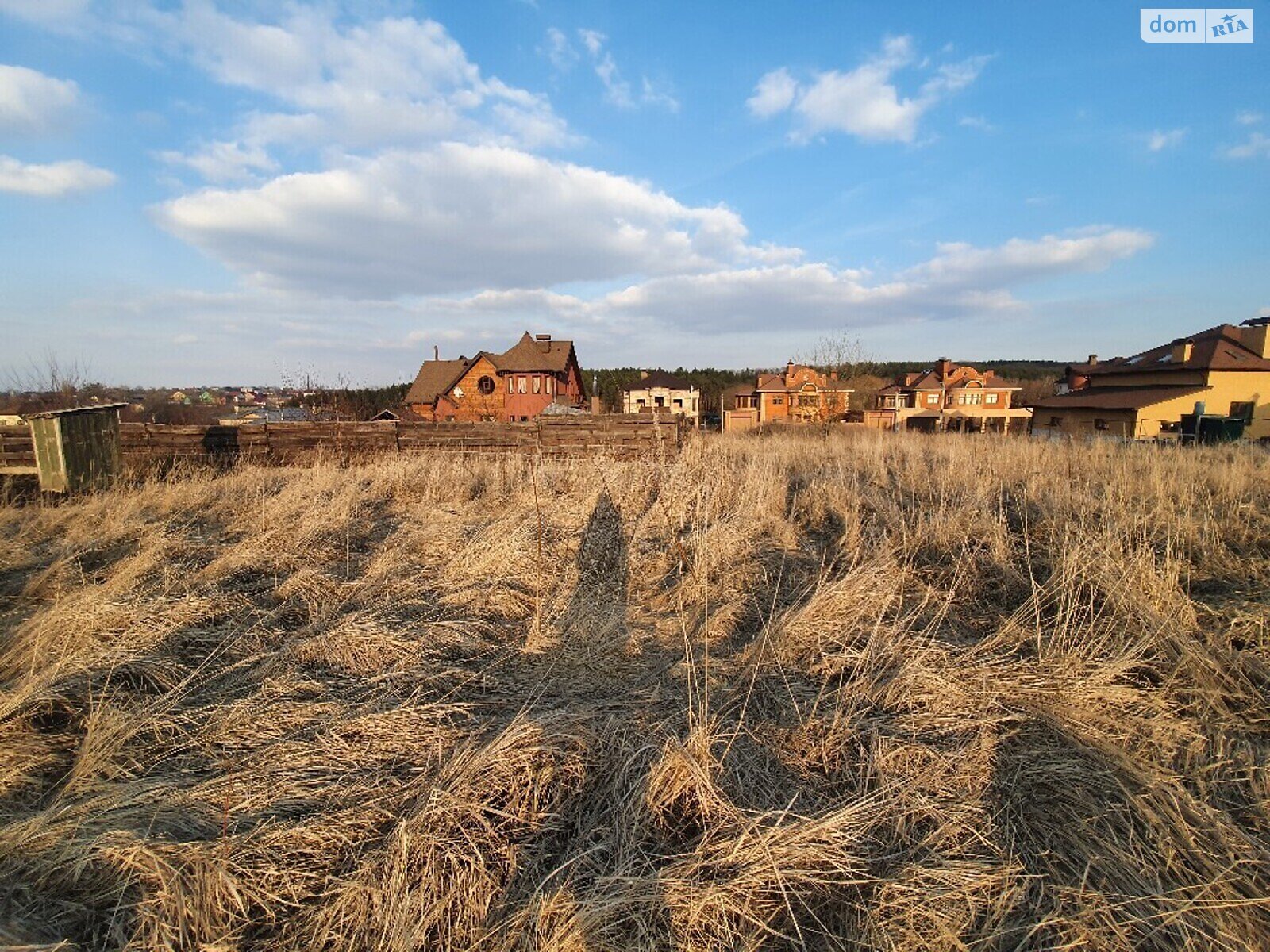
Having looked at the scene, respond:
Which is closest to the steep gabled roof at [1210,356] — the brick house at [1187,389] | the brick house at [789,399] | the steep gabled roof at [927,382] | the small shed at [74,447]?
the brick house at [1187,389]

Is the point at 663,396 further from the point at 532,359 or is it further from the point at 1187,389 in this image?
the point at 1187,389

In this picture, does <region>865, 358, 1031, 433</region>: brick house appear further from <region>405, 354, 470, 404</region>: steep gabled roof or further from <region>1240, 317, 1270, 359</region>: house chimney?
<region>405, 354, 470, 404</region>: steep gabled roof

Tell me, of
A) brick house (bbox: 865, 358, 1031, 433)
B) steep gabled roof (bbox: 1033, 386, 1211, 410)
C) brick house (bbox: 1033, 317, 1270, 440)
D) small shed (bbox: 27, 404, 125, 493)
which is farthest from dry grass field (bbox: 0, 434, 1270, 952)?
brick house (bbox: 865, 358, 1031, 433)

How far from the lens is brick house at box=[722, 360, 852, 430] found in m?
29.1

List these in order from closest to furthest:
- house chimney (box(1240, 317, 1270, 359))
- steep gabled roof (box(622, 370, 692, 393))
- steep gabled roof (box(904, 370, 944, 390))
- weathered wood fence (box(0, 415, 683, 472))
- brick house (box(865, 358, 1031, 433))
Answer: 1. weathered wood fence (box(0, 415, 683, 472))
2. house chimney (box(1240, 317, 1270, 359))
3. brick house (box(865, 358, 1031, 433))
4. steep gabled roof (box(904, 370, 944, 390))
5. steep gabled roof (box(622, 370, 692, 393))

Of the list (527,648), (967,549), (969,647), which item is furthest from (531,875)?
(967,549)

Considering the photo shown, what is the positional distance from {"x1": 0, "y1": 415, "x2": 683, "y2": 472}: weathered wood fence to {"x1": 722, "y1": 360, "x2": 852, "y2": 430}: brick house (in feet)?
43.4

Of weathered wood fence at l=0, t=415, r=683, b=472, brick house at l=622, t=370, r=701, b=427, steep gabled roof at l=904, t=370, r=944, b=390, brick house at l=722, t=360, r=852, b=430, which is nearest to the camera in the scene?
weathered wood fence at l=0, t=415, r=683, b=472

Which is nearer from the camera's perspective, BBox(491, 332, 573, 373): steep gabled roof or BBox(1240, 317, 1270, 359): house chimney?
BBox(1240, 317, 1270, 359): house chimney

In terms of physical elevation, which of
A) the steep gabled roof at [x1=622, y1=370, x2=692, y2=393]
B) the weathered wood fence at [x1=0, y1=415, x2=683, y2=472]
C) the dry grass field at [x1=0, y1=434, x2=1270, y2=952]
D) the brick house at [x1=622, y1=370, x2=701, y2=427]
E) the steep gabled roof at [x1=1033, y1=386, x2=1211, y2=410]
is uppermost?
the steep gabled roof at [x1=622, y1=370, x2=692, y2=393]

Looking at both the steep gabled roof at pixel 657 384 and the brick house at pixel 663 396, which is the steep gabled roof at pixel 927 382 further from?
the steep gabled roof at pixel 657 384

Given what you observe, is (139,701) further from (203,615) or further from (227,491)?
(227,491)

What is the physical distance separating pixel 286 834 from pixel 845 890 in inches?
76.8

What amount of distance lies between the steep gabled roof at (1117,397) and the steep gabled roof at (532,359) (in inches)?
1306
